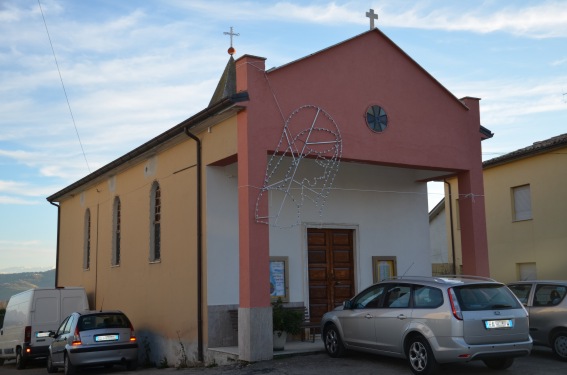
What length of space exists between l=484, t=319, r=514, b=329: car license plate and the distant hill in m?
100

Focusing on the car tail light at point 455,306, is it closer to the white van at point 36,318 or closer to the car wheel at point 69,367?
the car wheel at point 69,367

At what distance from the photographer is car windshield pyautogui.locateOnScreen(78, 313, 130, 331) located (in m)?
14.9

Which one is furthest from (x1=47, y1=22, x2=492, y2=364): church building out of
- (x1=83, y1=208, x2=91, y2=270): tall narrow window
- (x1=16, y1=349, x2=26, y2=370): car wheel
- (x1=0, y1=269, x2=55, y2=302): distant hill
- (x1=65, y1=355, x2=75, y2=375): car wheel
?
(x1=0, y1=269, x2=55, y2=302): distant hill

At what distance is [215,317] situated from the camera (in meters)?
14.1

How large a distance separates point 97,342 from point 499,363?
29.1 ft

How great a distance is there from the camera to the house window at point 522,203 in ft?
73.9

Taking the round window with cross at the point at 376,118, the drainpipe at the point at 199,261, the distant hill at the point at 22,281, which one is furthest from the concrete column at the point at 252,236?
the distant hill at the point at 22,281

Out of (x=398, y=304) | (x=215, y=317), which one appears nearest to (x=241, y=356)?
(x=215, y=317)

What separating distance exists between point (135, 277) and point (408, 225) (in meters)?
7.92

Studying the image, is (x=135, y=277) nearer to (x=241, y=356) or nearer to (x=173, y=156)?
(x=173, y=156)

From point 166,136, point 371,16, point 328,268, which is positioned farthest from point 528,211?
point 166,136

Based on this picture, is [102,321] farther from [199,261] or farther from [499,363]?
[499,363]

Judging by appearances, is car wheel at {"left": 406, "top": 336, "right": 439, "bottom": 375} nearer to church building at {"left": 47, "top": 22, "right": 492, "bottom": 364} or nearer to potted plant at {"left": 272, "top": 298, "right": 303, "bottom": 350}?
church building at {"left": 47, "top": 22, "right": 492, "bottom": 364}

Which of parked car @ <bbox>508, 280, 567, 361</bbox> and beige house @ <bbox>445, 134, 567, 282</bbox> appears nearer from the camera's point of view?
parked car @ <bbox>508, 280, 567, 361</bbox>
